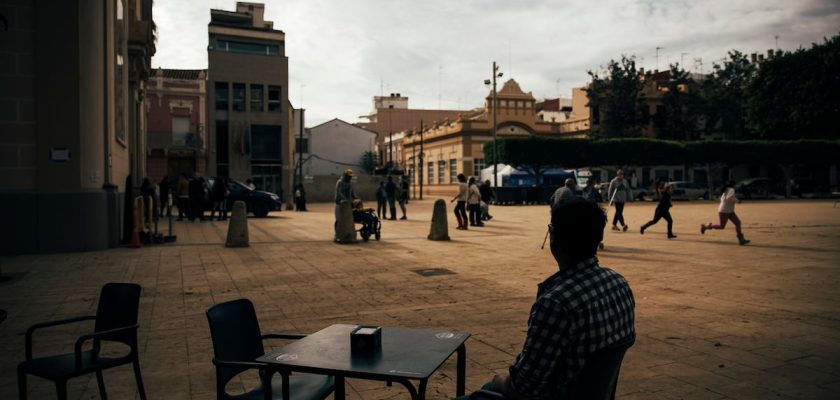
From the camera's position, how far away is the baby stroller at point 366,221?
14.6 meters

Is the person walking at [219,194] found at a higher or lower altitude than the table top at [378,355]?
higher

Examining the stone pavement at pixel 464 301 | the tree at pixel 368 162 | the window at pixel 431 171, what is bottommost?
the stone pavement at pixel 464 301

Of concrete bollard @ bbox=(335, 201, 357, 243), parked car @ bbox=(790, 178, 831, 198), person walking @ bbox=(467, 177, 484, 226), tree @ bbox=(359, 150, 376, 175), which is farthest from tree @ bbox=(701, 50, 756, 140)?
concrete bollard @ bbox=(335, 201, 357, 243)

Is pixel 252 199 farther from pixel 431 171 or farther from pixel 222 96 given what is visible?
pixel 431 171

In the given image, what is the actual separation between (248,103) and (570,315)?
42.4 meters

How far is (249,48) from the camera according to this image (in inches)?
1672

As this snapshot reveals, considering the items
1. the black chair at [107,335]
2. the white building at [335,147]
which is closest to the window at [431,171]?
the white building at [335,147]

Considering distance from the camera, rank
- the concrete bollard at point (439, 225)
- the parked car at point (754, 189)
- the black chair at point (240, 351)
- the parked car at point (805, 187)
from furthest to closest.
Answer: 1. the parked car at point (805, 187)
2. the parked car at point (754, 189)
3. the concrete bollard at point (439, 225)
4. the black chair at point (240, 351)

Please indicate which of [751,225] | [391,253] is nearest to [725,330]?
Result: [391,253]

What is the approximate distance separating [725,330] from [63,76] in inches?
513

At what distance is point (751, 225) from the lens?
18.8 m

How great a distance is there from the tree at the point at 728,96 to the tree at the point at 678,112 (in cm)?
130

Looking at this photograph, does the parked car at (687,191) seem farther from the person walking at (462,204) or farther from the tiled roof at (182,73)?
the tiled roof at (182,73)

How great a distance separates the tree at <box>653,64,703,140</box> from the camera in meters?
53.4
